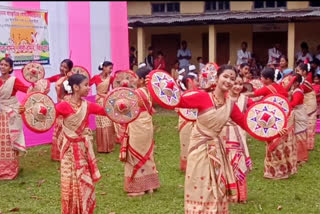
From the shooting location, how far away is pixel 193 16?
58.4 ft

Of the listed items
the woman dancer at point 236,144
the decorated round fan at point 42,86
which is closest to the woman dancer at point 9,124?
the decorated round fan at point 42,86

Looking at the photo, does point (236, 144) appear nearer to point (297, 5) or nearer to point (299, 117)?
point (299, 117)

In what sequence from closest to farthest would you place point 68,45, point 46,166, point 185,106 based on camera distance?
point 185,106
point 46,166
point 68,45

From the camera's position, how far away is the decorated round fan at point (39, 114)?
536 centimetres

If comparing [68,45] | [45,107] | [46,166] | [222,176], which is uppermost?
[68,45]

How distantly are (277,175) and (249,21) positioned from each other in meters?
10.2

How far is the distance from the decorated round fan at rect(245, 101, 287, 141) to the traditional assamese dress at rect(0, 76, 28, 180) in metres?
3.76

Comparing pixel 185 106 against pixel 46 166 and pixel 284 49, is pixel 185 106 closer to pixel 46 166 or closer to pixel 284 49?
pixel 46 166

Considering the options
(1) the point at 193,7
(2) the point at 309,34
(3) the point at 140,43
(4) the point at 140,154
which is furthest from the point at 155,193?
(1) the point at 193,7

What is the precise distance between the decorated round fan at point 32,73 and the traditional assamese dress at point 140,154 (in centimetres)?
285

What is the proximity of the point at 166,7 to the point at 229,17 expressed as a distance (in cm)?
425

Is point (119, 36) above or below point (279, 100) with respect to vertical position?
above

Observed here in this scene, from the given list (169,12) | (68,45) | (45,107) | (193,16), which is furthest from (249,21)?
(45,107)

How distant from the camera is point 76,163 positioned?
491 cm
